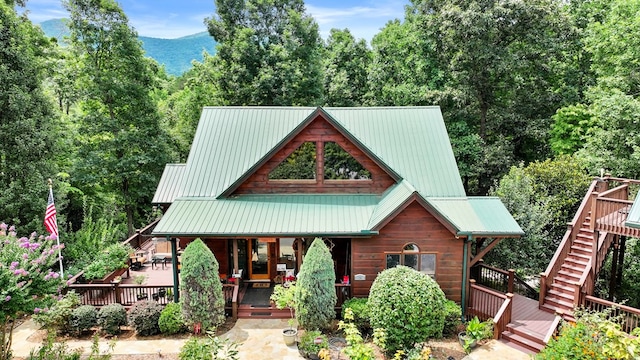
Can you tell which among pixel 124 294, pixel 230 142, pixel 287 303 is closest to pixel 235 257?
pixel 287 303

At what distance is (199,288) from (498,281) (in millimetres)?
10493

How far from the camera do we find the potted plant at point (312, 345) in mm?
10711

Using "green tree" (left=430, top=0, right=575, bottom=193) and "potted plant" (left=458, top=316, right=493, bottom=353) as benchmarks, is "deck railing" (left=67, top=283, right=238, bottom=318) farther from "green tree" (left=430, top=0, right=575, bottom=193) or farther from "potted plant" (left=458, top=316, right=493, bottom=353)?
"green tree" (left=430, top=0, right=575, bottom=193)

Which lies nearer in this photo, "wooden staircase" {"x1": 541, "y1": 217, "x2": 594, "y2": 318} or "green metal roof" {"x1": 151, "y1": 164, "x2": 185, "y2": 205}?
"wooden staircase" {"x1": 541, "y1": 217, "x2": 594, "y2": 318}

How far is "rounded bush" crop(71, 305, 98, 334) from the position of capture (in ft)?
39.2

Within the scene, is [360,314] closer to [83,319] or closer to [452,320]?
[452,320]

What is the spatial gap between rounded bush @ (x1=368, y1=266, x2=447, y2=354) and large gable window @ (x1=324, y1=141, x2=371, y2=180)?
531 cm

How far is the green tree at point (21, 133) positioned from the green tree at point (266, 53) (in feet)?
46.6

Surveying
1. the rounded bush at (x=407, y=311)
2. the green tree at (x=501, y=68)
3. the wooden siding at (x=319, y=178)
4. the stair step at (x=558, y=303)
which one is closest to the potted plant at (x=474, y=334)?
the rounded bush at (x=407, y=311)

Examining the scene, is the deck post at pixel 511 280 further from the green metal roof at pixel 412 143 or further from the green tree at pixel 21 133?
the green tree at pixel 21 133

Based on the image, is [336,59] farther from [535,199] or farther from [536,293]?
[536,293]

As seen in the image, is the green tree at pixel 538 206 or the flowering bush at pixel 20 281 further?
the green tree at pixel 538 206

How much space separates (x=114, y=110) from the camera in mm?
24078

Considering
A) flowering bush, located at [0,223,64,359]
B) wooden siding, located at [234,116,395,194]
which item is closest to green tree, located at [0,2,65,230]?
flowering bush, located at [0,223,64,359]
